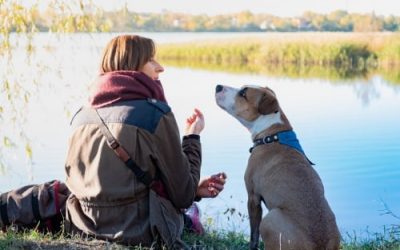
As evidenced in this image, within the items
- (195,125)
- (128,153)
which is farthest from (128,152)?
(195,125)

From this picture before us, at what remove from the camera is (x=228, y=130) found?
613 inches

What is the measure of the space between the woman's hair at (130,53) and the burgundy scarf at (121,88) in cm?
14

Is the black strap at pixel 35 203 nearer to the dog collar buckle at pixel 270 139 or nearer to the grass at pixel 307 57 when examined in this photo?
the dog collar buckle at pixel 270 139

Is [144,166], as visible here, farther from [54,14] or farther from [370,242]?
[54,14]

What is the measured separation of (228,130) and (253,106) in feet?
32.3

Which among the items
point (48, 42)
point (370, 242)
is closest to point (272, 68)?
point (48, 42)

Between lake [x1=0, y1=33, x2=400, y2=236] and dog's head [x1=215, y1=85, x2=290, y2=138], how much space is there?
130cm

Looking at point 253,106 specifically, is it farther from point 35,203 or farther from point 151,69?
point 35,203

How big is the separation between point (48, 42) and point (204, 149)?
5.69m

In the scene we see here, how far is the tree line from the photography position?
776cm

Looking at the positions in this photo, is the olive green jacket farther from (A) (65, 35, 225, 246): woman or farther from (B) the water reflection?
(B) the water reflection

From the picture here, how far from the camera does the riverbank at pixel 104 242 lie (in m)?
4.82

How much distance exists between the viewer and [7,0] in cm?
755

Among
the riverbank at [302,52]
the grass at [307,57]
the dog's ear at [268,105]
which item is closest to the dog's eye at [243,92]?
the dog's ear at [268,105]
